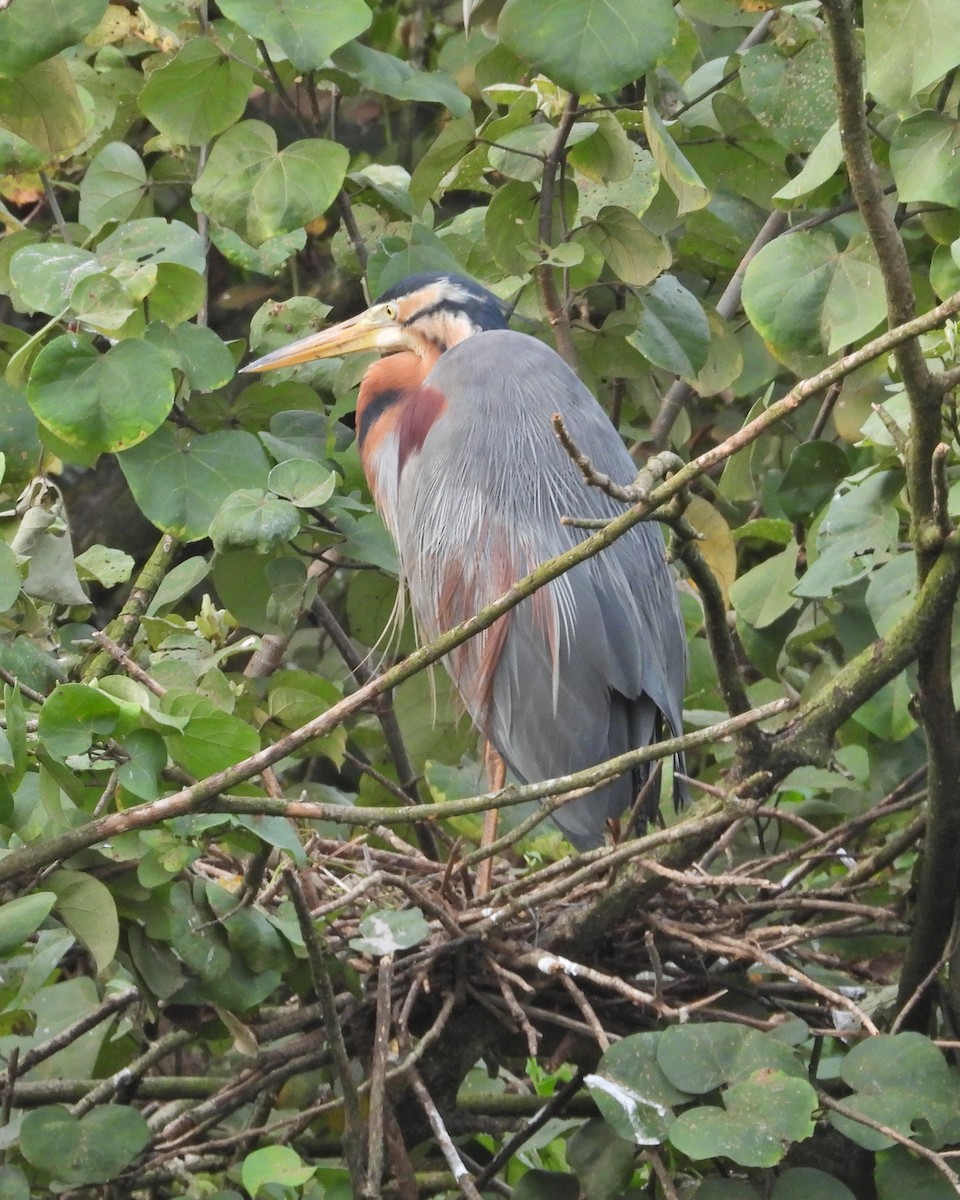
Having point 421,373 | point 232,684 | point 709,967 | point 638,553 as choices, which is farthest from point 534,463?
point 709,967

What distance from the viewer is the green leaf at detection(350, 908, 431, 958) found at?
153cm

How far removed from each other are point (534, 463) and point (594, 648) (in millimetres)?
349

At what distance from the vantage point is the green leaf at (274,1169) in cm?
135

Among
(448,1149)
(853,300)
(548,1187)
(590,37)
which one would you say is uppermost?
(590,37)

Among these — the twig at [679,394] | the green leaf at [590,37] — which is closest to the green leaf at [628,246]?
the twig at [679,394]

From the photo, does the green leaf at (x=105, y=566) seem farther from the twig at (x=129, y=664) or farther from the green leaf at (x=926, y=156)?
the green leaf at (x=926, y=156)

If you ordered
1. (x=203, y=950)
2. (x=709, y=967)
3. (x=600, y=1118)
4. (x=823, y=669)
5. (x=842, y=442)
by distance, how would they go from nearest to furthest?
(x=203, y=950), (x=600, y=1118), (x=709, y=967), (x=823, y=669), (x=842, y=442)

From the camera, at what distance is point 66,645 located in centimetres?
189

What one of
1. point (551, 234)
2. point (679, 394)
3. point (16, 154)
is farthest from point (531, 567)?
point (16, 154)

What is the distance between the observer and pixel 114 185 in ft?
7.29

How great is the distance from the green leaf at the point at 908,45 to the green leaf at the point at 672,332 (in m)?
0.66

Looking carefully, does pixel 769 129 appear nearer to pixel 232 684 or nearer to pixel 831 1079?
pixel 232 684

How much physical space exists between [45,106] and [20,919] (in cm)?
106

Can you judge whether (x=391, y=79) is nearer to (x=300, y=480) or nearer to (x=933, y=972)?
(x=300, y=480)
